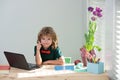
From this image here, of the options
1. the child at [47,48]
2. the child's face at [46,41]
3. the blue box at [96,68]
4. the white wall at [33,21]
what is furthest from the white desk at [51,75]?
the white wall at [33,21]

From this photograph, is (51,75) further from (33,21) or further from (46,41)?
(33,21)

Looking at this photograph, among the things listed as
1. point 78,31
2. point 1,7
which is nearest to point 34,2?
point 1,7

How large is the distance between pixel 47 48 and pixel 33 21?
1.27 metres

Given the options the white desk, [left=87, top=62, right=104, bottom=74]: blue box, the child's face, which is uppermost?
the child's face

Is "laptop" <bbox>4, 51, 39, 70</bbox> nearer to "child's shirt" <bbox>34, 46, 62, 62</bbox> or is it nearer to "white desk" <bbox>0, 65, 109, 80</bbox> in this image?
"white desk" <bbox>0, 65, 109, 80</bbox>

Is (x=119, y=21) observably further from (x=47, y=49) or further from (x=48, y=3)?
(x=48, y=3)

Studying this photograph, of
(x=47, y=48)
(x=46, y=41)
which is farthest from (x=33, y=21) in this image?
(x=46, y=41)

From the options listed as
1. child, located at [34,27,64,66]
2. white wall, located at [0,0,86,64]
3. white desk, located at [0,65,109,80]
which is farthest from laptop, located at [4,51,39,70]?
white wall, located at [0,0,86,64]

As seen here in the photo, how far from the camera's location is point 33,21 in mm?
3742

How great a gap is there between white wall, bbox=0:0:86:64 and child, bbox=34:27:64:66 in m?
1.25

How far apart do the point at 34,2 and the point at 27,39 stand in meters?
0.59

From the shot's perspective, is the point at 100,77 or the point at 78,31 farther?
the point at 78,31

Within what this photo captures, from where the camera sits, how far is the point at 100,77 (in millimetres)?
1757

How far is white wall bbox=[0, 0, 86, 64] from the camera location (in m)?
3.70
